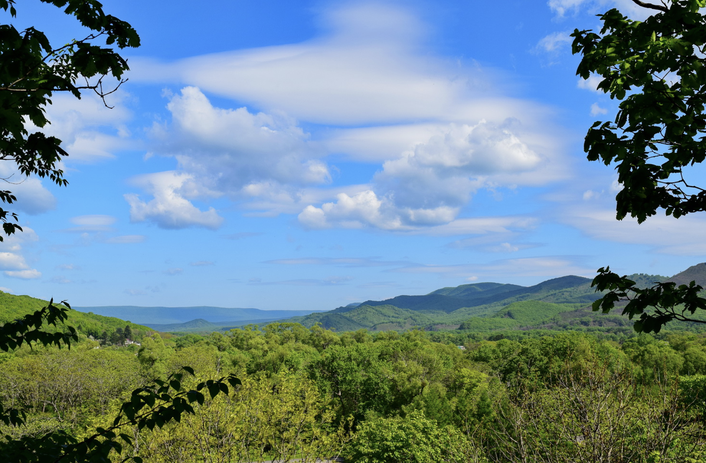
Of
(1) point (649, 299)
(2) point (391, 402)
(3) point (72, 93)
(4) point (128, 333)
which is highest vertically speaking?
(3) point (72, 93)

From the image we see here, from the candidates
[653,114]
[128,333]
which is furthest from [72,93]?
[128,333]

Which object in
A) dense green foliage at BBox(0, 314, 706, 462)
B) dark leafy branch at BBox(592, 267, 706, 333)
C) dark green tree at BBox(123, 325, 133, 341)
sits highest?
dark leafy branch at BBox(592, 267, 706, 333)

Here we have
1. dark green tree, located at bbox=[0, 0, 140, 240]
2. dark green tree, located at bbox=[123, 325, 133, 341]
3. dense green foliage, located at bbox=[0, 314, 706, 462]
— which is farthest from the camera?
dark green tree, located at bbox=[123, 325, 133, 341]

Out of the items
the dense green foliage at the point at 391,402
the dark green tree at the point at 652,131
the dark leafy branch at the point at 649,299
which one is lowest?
the dense green foliage at the point at 391,402

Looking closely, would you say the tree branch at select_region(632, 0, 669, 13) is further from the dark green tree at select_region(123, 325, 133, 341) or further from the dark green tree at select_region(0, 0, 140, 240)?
the dark green tree at select_region(123, 325, 133, 341)

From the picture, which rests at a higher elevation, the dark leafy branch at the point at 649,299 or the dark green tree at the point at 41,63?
the dark green tree at the point at 41,63

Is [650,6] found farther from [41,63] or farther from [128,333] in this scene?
[128,333]

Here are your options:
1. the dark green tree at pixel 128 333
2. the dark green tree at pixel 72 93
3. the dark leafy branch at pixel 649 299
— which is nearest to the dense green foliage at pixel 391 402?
the dark leafy branch at pixel 649 299

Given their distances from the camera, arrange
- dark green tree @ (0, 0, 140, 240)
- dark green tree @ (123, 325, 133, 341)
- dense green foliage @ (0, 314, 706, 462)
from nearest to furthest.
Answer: dark green tree @ (0, 0, 140, 240) → dense green foliage @ (0, 314, 706, 462) → dark green tree @ (123, 325, 133, 341)

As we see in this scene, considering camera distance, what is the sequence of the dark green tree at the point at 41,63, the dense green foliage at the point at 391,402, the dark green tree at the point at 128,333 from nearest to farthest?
the dark green tree at the point at 41,63 → the dense green foliage at the point at 391,402 → the dark green tree at the point at 128,333

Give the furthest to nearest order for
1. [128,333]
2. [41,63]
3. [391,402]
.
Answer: [128,333] < [391,402] < [41,63]

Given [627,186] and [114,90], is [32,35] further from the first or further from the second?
[627,186]

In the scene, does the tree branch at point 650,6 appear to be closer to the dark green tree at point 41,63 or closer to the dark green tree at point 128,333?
the dark green tree at point 41,63

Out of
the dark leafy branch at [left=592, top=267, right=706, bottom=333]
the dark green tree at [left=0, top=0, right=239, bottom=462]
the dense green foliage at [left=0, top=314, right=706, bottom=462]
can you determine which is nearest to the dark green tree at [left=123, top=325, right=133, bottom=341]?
the dense green foliage at [left=0, top=314, right=706, bottom=462]
